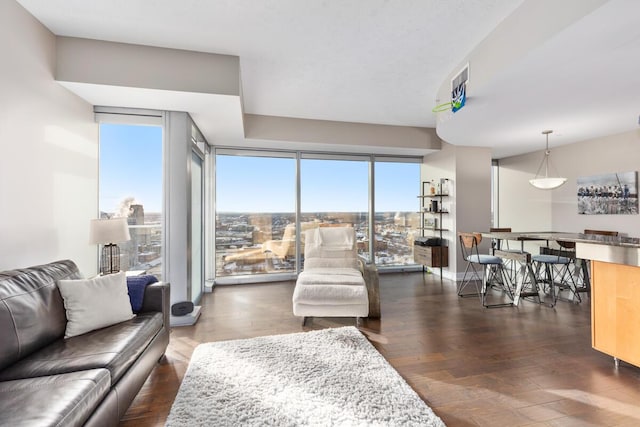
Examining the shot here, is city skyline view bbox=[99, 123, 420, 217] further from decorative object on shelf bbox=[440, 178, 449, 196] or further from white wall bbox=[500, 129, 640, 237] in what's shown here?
white wall bbox=[500, 129, 640, 237]

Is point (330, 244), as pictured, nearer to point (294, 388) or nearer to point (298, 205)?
point (298, 205)

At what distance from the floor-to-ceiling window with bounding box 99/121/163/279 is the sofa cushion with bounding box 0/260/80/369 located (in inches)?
50.1

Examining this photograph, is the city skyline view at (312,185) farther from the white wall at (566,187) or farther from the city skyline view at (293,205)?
the white wall at (566,187)

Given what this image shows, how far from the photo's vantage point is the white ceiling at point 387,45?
206 centimetres

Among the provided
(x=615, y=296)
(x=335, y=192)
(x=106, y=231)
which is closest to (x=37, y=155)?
(x=106, y=231)

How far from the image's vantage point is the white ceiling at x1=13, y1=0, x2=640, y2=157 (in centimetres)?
206

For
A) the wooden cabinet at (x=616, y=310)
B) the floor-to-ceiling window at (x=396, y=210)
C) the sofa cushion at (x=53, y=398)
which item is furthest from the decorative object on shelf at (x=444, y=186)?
the sofa cushion at (x=53, y=398)

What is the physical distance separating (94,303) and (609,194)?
6533 mm

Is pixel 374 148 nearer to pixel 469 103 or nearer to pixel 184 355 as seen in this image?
pixel 469 103

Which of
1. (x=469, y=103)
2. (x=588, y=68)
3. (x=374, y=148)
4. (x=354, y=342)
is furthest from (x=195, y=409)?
(x=374, y=148)

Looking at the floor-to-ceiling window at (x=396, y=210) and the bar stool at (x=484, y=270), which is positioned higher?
the floor-to-ceiling window at (x=396, y=210)

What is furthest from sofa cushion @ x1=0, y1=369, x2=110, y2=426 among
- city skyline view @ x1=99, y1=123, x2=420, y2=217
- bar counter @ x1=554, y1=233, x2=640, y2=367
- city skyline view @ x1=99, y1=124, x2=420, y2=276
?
city skyline view @ x1=99, y1=123, x2=420, y2=217

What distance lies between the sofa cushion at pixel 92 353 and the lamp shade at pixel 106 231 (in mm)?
927

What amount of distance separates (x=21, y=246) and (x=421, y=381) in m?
3.13
